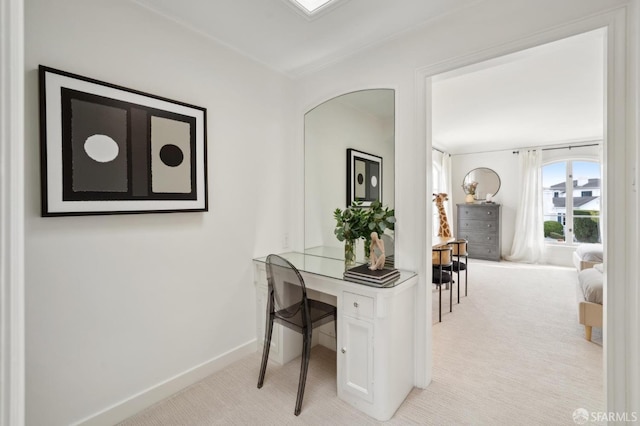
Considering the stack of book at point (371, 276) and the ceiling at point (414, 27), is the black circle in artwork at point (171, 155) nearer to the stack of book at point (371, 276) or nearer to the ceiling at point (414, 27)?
the ceiling at point (414, 27)

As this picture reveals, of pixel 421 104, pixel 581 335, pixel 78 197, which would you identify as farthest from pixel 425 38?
pixel 581 335

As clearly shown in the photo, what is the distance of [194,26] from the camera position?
199cm

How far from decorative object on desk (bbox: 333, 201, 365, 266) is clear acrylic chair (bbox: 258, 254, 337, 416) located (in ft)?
1.51

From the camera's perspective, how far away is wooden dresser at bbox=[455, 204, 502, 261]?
243 inches

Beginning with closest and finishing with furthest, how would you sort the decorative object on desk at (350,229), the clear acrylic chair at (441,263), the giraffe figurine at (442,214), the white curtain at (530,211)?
the decorative object on desk at (350,229)
the clear acrylic chair at (441,263)
the giraffe figurine at (442,214)
the white curtain at (530,211)

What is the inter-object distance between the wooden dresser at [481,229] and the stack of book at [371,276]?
5.40 metres

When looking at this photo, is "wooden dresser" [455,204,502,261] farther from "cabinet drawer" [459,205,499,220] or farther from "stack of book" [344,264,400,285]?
"stack of book" [344,264,400,285]

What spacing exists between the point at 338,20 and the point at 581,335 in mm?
3584

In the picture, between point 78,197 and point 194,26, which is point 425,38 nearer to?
point 194,26

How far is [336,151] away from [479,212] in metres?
5.07

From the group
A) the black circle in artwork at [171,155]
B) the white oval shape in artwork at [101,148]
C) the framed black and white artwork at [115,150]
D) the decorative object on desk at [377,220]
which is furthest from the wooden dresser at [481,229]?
the white oval shape in artwork at [101,148]

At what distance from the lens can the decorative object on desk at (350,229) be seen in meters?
2.20

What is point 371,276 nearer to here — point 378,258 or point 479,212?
point 378,258

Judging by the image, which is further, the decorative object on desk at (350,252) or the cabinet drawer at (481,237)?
the cabinet drawer at (481,237)
